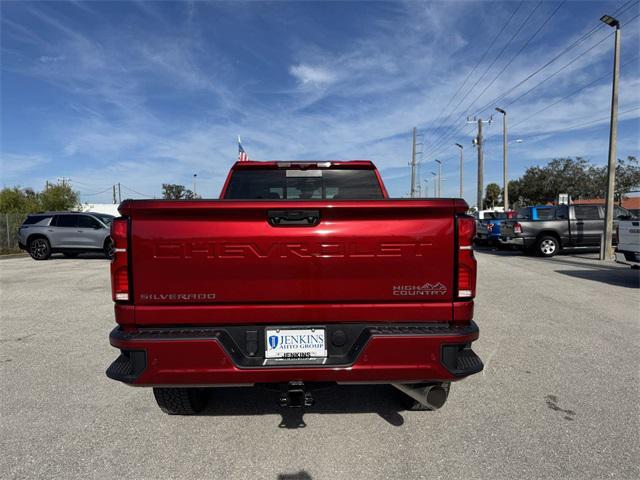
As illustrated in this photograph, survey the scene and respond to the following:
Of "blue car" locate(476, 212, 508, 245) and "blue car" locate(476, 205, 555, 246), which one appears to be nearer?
"blue car" locate(476, 205, 555, 246)

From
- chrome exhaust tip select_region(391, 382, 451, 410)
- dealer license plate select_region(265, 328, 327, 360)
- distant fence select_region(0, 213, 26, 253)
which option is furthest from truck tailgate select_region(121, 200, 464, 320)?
distant fence select_region(0, 213, 26, 253)

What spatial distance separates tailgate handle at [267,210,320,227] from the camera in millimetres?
2471

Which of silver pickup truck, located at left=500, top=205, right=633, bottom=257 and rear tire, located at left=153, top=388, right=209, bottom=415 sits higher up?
silver pickup truck, located at left=500, top=205, right=633, bottom=257

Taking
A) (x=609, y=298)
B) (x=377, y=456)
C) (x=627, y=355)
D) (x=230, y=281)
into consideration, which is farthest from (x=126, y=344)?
(x=609, y=298)

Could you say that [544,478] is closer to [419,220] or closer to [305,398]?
[305,398]

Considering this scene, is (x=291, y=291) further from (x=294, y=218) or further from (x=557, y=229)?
(x=557, y=229)

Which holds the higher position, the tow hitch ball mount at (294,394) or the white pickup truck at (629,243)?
the white pickup truck at (629,243)

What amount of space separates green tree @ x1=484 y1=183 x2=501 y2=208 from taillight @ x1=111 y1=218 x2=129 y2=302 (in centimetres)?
10000

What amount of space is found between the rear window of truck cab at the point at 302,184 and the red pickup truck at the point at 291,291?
58.5 inches

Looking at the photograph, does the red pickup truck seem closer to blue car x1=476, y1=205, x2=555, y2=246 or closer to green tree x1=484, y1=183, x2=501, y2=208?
blue car x1=476, y1=205, x2=555, y2=246

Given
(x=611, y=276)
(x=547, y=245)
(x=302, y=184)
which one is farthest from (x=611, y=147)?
(x=302, y=184)

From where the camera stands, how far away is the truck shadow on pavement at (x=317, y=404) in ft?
10.6

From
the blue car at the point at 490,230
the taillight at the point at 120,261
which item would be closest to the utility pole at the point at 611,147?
the blue car at the point at 490,230

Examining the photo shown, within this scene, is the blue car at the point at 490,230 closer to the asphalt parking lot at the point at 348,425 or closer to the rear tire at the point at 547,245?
the rear tire at the point at 547,245
